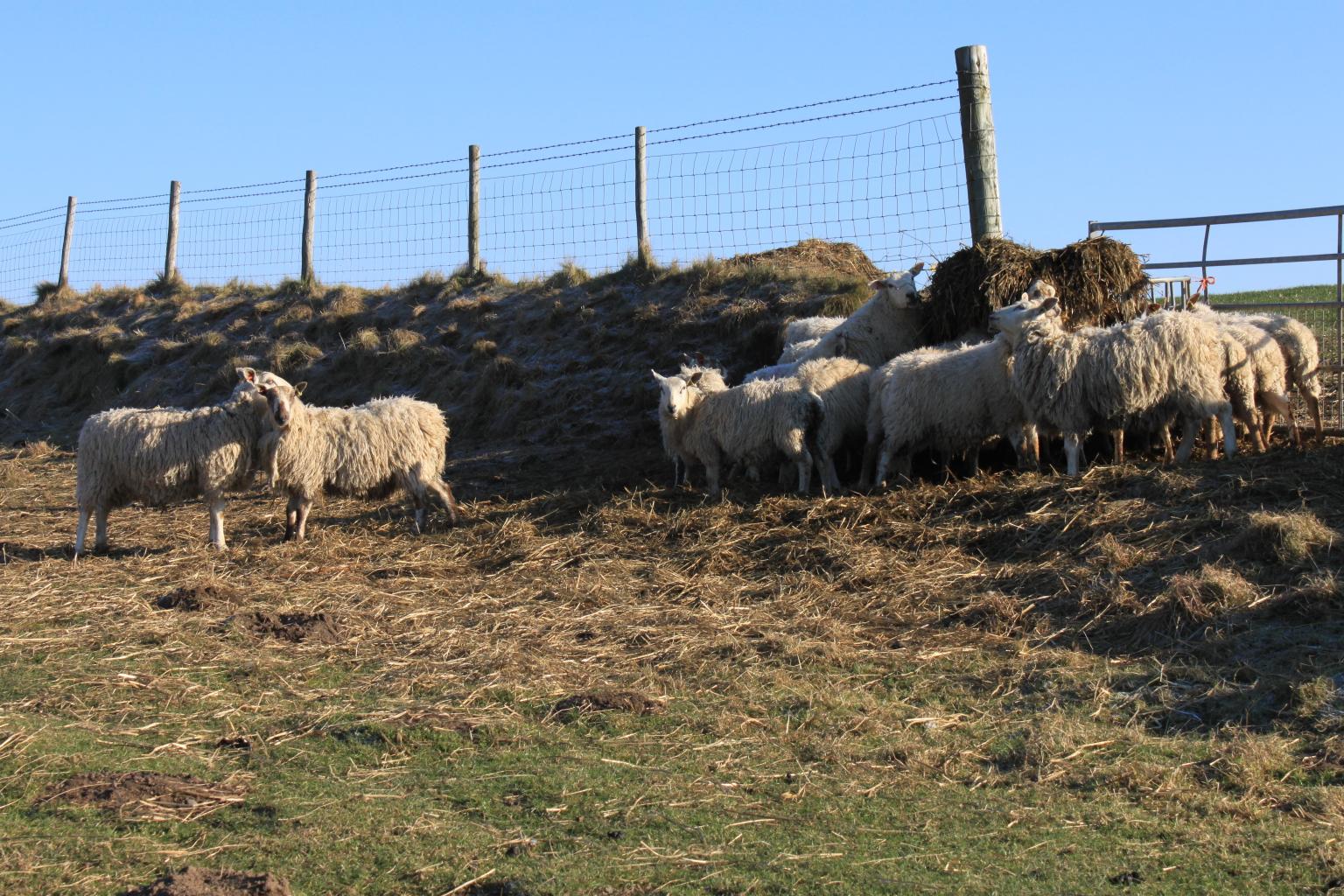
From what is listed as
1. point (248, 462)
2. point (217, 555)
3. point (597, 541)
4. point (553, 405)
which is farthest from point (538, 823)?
point (553, 405)

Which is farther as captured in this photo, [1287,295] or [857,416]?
[1287,295]

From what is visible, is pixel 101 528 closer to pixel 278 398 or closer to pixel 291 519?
pixel 291 519

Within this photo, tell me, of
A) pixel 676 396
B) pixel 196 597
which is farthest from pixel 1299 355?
pixel 196 597

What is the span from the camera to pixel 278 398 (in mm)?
10852

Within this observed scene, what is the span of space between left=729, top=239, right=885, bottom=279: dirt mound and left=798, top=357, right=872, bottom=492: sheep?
4871mm

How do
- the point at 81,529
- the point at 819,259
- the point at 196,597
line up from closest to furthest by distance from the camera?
the point at 196,597 < the point at 81,529 < the point at 819,259

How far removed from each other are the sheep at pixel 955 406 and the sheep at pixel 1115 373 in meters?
0.23

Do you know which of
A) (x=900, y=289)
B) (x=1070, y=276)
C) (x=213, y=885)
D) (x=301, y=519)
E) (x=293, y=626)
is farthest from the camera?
(x=900, y=289)

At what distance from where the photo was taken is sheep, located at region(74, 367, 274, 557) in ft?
35.3

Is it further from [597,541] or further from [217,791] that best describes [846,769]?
[597,541]

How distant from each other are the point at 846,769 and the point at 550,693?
5.46 ft

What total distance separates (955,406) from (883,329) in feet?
A: 7.19

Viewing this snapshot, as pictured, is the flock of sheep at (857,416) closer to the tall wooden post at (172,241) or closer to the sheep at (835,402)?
the sheep at (835,402)

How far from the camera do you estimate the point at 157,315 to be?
23.4 m
